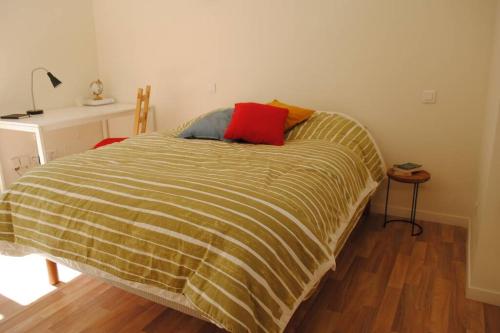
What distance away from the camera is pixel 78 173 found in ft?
6.37

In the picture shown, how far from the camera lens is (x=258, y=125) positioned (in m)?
2.67

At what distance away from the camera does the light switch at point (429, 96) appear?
106 inches

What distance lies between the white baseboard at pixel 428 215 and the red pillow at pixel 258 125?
1.05 m

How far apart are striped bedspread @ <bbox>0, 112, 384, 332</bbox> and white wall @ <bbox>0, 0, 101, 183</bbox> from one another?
67.1 inches

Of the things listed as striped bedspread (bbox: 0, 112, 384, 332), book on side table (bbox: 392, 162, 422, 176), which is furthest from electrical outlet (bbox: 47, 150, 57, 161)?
book on side table (bbox: 392, 162, 422, 176)

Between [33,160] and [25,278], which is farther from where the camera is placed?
[33,160]

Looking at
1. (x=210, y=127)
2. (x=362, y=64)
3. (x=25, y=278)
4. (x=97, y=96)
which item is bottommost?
(x=25, y=278)

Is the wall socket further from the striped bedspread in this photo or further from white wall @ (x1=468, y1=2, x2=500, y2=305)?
white wall @ (x1=468, y1=2, x2=500, y2=305)

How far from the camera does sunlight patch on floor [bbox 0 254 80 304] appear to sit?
209 centimetres

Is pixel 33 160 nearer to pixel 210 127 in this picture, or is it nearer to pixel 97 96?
pixel 97 96

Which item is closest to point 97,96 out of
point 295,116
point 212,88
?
point 212,88

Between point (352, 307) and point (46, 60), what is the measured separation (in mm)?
3434

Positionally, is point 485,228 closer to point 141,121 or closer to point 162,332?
point 162,332

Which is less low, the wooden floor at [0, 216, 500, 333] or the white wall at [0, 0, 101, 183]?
the white wall at [0, 0, 101, 183]
